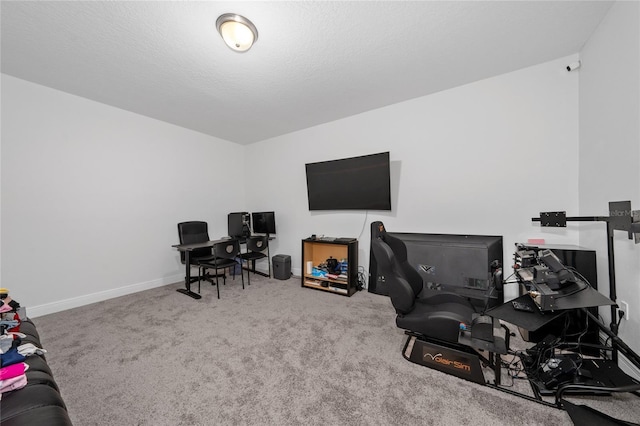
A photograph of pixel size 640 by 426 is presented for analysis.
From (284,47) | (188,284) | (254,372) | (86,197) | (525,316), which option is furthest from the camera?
(188,284)

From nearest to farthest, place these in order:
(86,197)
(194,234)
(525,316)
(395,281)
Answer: (525,316) < (395,281) < (86,197) < (194,234)

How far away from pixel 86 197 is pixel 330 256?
3.59m

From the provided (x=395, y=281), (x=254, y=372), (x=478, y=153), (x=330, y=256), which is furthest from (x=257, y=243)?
(x=478, y=153)

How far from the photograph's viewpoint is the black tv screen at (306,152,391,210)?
10.3ft

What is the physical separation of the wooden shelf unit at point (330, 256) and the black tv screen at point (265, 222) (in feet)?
2.89

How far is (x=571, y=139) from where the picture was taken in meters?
2.24

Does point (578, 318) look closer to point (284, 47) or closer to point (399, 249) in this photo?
point (399, 249)

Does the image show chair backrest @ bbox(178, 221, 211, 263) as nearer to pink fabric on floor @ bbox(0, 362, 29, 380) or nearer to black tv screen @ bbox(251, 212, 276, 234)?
black tv screen @ bbox(251, 212, 276, 234)

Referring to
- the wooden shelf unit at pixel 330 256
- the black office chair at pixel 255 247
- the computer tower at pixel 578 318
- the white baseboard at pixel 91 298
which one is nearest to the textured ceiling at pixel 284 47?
the computer tower at pixel 578 318

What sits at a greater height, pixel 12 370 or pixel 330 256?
pixel 12 370

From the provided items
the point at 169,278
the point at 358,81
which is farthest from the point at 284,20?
the point at 169,278

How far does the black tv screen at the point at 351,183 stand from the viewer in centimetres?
314

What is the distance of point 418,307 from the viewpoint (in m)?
1.91

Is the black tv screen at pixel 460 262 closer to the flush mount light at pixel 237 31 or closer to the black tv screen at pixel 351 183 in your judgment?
the black tv screen at pixel 351 183
